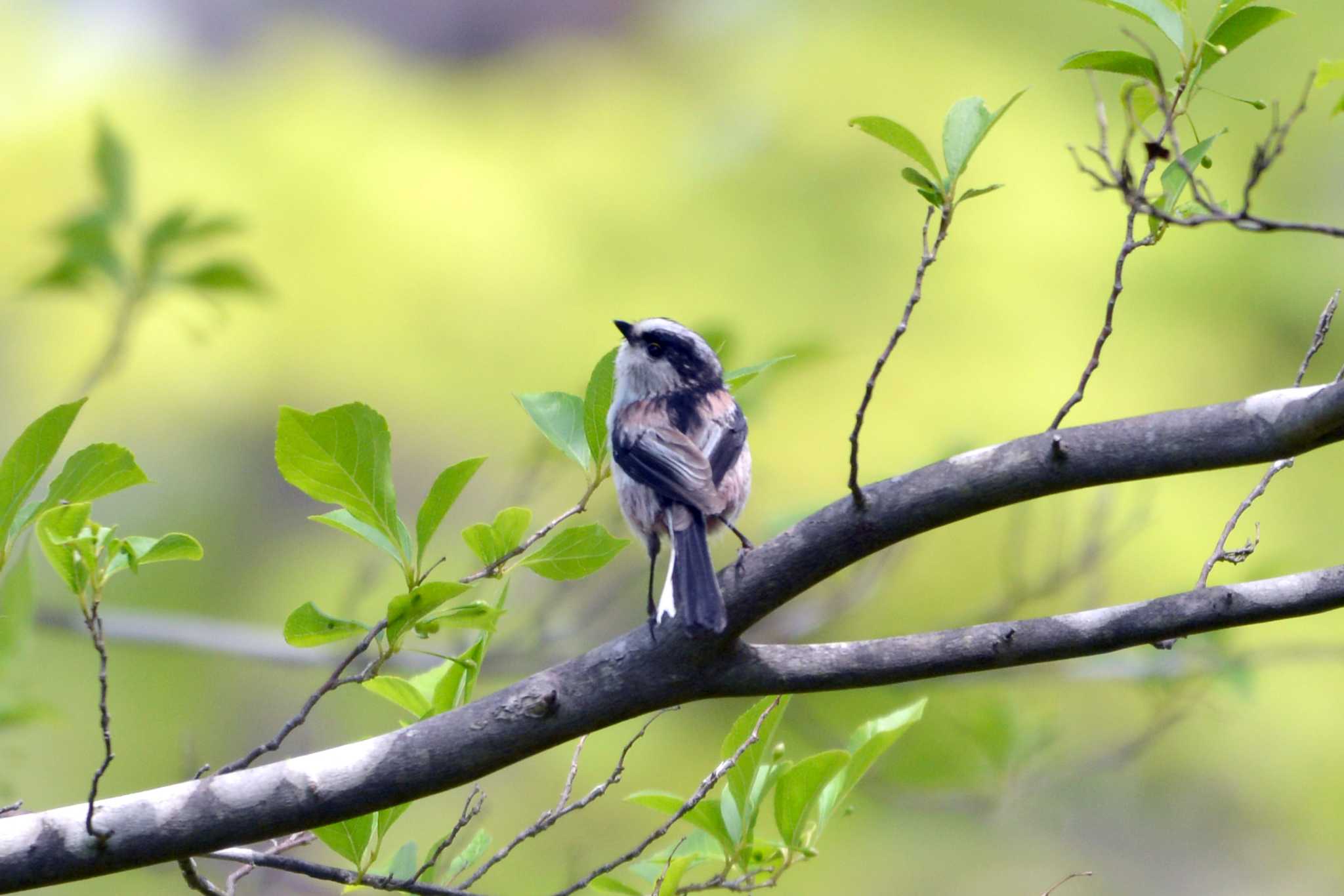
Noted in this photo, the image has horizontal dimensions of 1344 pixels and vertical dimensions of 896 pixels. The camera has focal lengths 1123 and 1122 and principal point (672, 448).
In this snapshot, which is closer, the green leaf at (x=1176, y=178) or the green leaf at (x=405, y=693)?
the green leaf at (x=1176, y=178)

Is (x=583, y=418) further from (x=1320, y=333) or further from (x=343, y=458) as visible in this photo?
(x=1320, y=333)

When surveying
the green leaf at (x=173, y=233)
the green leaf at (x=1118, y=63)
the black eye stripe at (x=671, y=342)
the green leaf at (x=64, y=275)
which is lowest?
the green leaf at (x=1118, y=63)

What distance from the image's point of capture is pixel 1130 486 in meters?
4.07

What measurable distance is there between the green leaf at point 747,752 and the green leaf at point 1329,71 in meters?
0.88

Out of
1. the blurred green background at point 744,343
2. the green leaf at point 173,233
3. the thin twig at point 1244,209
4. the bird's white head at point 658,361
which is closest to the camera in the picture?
the thin twig at point 1244,209

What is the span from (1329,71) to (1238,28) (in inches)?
7.1

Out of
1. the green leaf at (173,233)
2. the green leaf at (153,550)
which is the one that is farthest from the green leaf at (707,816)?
the green leaf at (173,233)

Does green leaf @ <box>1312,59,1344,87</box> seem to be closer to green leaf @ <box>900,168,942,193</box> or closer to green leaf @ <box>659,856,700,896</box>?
green leaf @ <box>900,168,942,193</box>

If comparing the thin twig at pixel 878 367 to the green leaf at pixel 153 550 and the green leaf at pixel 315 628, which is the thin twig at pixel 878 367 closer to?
the green leaf at pixel 315 628

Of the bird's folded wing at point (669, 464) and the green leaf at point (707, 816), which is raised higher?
the bird's folded wing at point (669, 464)

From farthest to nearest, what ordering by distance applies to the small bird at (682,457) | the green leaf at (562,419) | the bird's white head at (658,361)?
the bird's white head at (658,361), the small bird at (682,457), the green leaf at (562,419)

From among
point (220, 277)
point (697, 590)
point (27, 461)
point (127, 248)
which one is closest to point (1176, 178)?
point (697, 590)

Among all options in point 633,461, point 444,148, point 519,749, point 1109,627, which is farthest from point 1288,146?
point 519,749

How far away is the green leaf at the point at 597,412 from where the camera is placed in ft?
4.59
